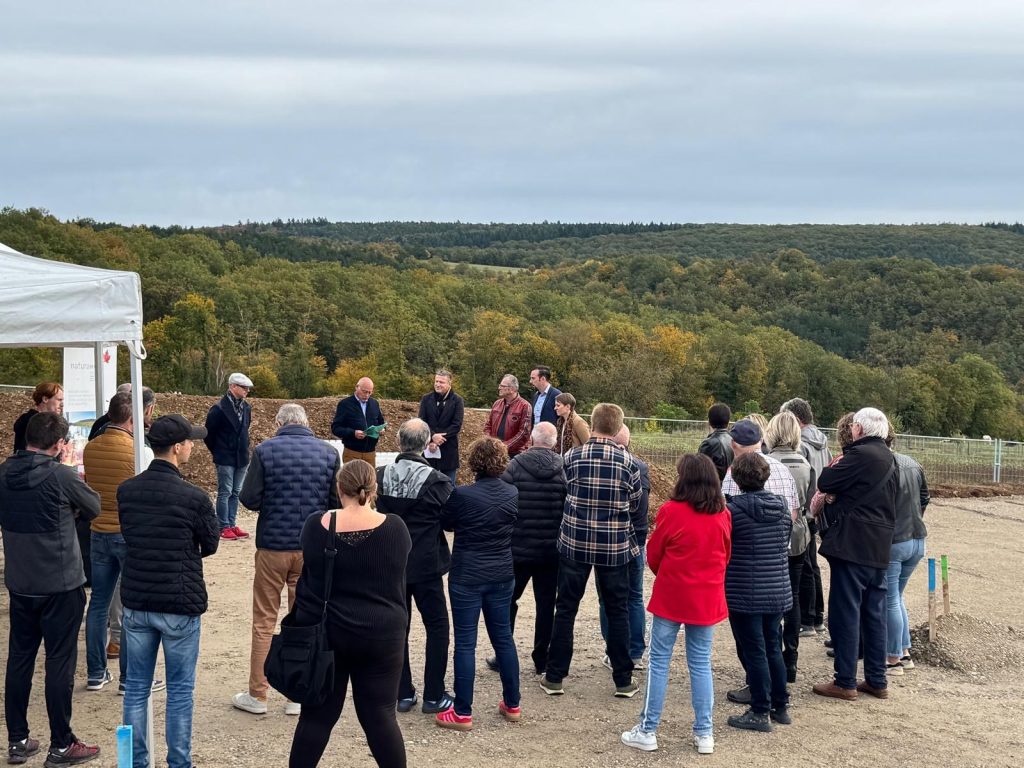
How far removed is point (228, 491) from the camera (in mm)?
10805

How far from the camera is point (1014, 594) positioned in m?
10.2

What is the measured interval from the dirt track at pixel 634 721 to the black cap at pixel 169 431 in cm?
170

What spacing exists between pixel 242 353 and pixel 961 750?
36897 mm

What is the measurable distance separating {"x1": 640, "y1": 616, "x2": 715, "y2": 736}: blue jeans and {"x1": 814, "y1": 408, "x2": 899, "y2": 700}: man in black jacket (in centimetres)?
129

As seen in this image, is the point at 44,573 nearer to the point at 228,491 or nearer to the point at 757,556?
the point at 757,556

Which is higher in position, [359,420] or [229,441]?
[359,420]

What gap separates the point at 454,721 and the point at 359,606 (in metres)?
1.84

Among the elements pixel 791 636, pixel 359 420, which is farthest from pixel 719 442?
pixel 359 420

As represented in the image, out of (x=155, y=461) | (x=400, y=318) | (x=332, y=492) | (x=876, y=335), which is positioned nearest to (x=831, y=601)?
(x=332, y=492)

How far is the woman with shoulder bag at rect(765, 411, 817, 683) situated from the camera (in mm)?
6816

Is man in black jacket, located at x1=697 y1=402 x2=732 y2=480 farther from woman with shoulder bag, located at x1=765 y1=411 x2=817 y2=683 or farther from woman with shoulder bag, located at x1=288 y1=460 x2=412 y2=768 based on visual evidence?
woman with shoulder bag, located at x1=288 y1=460 x2=412 y2=768

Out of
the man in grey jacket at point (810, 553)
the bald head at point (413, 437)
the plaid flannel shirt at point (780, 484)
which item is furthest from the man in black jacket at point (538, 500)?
the man in grey jacket at point (810, 553)

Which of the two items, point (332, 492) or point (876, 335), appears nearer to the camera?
point (332, 492)

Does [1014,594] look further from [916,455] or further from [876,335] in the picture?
[876,335]
